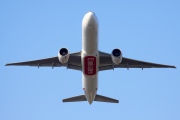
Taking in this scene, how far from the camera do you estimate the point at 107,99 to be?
1377 inches

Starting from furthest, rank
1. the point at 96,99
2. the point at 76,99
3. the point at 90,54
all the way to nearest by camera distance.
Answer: the point at 96,99 → the point at 76,99 → the point at 90,54

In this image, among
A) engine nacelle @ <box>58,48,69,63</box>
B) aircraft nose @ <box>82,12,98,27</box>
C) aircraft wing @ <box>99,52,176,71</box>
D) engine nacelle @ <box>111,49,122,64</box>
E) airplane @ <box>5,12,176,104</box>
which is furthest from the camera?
aircraft wing @ <box>99,52,176,71</box>

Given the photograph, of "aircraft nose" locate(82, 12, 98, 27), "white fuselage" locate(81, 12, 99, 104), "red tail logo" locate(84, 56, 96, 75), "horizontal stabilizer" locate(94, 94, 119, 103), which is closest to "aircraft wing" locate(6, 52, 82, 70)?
"red tail logo" locate(84, 56, 96, 75)

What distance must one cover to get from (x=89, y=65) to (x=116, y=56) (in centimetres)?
250

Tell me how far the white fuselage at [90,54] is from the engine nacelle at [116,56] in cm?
142

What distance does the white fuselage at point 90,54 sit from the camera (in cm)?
2722

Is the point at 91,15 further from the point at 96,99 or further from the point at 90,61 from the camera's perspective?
the point at 96,99

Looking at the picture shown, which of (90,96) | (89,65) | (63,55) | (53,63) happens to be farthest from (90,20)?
(90,96)

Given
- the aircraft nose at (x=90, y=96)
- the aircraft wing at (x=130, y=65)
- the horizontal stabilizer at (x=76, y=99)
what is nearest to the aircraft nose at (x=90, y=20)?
the aircraft wing at (x=130, y=65)

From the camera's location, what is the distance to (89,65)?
96.8 feet

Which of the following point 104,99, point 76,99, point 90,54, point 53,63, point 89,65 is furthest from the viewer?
point 104,99

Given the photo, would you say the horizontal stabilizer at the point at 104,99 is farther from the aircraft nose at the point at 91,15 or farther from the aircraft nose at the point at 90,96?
the aircraft nose at the point at 91,15

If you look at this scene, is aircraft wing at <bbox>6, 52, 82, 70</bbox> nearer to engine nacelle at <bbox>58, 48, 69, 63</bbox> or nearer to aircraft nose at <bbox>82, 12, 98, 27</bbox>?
engine nacelle at <bbox>58, 48, 69, 63</bbox>

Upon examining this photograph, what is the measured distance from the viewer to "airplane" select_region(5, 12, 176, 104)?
90.3 feet
